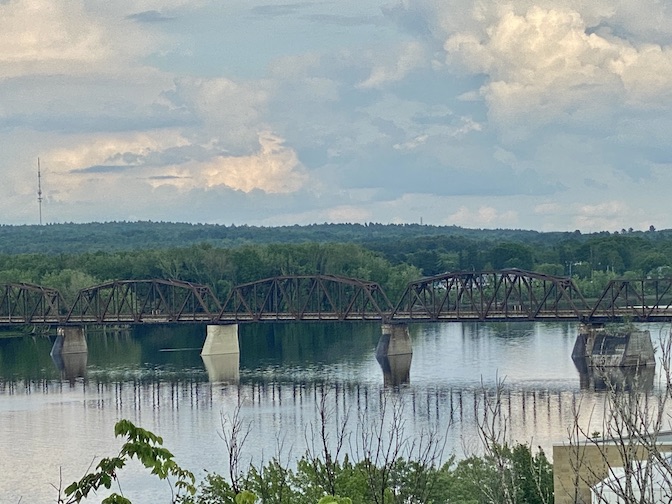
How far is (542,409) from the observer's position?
82625 mm

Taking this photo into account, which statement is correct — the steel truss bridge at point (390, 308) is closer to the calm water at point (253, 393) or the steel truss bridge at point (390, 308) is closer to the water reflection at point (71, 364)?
the calm water at point (253, 393)

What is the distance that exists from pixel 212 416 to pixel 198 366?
122 ft

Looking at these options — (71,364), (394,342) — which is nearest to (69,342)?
(71,364)

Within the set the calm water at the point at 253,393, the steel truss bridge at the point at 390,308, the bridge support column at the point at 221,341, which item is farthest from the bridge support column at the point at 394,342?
the bridge support column at the point at 221,341

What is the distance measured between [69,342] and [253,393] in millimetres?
43998

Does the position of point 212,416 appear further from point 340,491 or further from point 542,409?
point 340,491

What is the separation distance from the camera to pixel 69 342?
137125 millimetres

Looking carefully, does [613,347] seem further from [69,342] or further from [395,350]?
[69,342]

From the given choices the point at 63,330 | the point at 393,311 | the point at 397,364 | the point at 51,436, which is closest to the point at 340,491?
the point at 51,436

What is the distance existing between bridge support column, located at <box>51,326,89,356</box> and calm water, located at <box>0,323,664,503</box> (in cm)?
184

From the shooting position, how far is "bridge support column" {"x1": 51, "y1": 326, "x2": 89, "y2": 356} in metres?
136

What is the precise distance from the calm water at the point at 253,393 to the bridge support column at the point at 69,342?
1.84 m

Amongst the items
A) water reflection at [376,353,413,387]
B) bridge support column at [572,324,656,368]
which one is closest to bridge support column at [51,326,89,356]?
water reflection at [376,353,413,387]

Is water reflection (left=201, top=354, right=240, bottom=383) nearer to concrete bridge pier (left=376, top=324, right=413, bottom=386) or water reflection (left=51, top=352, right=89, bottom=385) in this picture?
water reflection (left=51, top=352, right=89, bottom=385)
